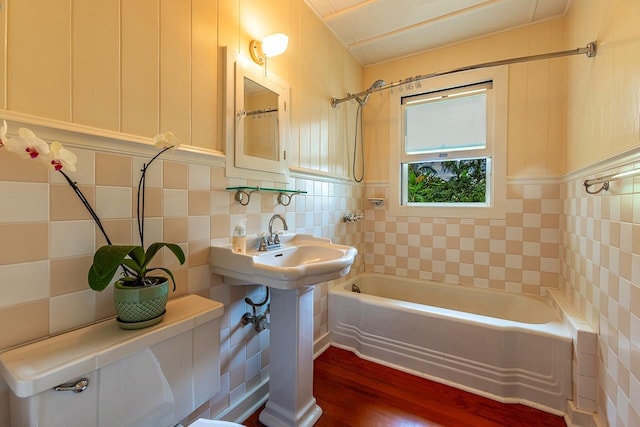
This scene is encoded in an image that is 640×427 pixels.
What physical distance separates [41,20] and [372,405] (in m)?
2.05

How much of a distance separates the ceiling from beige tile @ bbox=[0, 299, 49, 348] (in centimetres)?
213

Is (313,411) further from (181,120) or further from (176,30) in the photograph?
(176,30)

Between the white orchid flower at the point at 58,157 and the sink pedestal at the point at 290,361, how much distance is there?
0.92 meters

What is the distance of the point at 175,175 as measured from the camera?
110cm

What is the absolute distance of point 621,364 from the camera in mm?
1057

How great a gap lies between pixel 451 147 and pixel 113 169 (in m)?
2.30

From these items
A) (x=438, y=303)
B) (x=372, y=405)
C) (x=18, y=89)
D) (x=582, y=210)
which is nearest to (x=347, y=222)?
(x=438, y=303)

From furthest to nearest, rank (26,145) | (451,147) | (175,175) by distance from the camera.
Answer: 1. (451,147)
2. (175,175)
3. (26,145)

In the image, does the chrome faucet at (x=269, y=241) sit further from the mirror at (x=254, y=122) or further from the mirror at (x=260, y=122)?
the mirror at (x=260, y=122)

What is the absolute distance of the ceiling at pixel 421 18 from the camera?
182cm

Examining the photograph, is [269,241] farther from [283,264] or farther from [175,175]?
[175,175]

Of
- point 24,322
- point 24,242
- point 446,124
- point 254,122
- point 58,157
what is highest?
point 446,124

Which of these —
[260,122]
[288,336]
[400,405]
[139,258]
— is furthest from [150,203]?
[400,405]

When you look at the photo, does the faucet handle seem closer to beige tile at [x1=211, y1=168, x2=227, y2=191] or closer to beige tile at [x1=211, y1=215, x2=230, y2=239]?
beige tile at [x1=211, y1=215, x2=230, y2=239]
